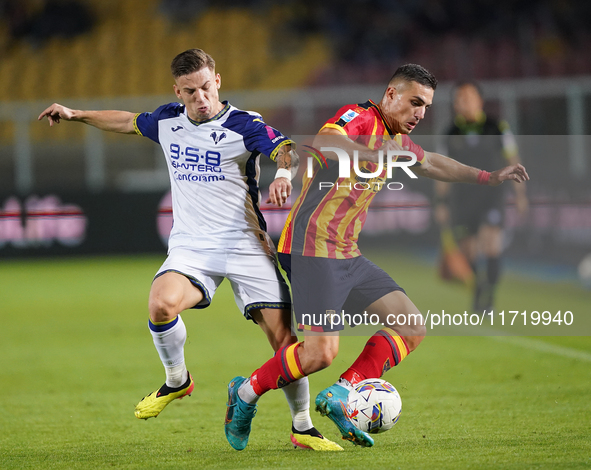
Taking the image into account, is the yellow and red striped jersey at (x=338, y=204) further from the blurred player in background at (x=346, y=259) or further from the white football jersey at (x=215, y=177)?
the white football jersey at (x=215, y=177)

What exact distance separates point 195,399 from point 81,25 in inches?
602

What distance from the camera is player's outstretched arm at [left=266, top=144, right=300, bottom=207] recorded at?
349cm

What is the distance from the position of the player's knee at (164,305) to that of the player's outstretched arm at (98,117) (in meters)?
0.97

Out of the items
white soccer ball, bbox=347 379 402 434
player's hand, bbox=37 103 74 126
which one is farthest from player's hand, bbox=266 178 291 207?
player's hand, bbox=37 103 74 126

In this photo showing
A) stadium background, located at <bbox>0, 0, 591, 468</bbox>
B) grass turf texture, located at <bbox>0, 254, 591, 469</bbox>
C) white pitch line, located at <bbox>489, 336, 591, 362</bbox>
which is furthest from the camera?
white pitch line, located at <bbox>489, 336, 591, 362</bbox>

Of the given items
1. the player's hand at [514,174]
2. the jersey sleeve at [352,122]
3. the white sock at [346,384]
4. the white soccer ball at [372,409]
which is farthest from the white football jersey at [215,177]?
the player's hand at [514,174]

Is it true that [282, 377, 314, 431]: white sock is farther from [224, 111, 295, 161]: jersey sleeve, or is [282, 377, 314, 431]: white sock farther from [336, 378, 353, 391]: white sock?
[224, 111, 295, 161]: jersey sleeve

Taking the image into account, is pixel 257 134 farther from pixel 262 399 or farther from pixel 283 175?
pixel 262 399

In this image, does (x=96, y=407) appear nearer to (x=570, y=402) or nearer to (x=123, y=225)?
(x=570, y=402)

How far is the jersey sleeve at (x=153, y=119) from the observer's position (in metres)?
4.21

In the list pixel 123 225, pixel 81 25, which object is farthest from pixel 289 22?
pixel 123 225

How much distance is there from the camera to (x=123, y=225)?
45.2ft

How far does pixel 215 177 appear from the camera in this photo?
160 inches

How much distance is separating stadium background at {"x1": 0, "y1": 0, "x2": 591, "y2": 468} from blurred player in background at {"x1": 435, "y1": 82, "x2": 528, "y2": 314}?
36cm
